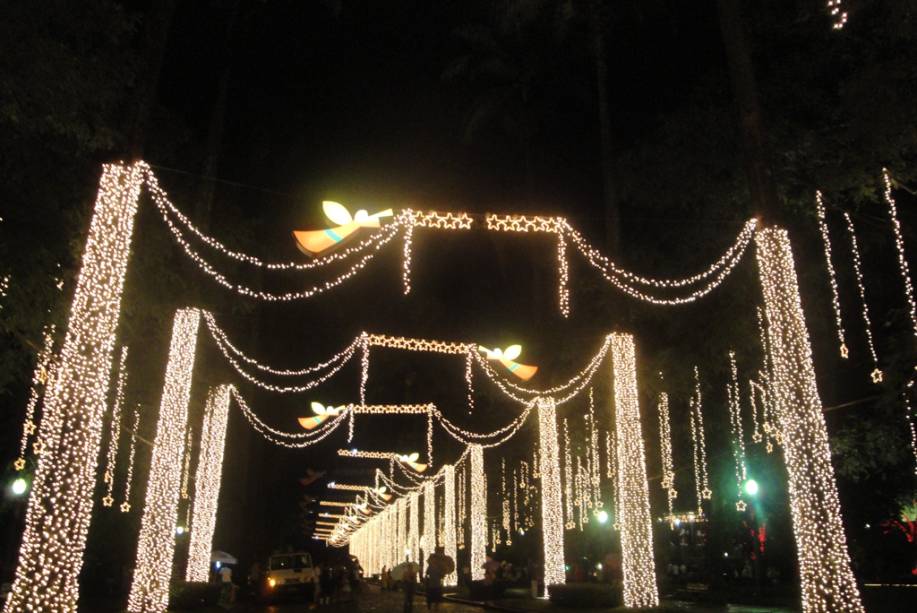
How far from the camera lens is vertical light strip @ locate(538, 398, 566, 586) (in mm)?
22094

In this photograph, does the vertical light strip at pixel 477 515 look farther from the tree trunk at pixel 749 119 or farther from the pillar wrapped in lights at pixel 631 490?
the tree trunk at pixel 749 119

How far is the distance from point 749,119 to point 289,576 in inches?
883

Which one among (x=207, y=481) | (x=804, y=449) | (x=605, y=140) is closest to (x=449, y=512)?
(x=207, y=481)

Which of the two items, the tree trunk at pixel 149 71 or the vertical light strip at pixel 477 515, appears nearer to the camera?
the tree trunk at pixel 149 71

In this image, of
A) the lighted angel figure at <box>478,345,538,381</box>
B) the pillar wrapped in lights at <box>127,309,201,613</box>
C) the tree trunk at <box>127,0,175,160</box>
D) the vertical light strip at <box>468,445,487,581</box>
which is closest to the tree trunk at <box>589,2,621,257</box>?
the lighted angel figure at <box>478,345,538,381</box>

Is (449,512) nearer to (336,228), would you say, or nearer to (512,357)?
(512,357)

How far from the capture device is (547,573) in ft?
72.5

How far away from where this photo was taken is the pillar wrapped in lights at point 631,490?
16.3 m

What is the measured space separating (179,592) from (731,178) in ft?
50.6

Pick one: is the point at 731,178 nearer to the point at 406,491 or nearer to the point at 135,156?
the point at 135,156

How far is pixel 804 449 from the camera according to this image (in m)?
11.5

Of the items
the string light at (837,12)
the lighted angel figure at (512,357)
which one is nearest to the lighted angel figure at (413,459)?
the lighted angel figure at (512,357)

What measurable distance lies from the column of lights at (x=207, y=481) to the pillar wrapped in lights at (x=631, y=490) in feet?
34.4

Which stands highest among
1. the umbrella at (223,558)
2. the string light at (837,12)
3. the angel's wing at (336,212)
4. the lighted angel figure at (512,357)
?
the string light at (837,12)
